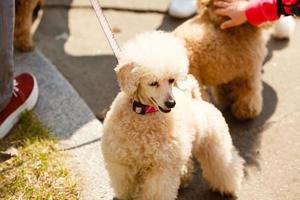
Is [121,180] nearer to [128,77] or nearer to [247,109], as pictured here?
[128,77]

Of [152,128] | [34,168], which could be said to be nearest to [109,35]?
[152,128]

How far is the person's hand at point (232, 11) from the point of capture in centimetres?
300

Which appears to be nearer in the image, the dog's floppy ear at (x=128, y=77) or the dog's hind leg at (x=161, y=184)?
the dog's floppy ear at (x=128, y=77)

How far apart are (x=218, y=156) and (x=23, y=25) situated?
184 cm

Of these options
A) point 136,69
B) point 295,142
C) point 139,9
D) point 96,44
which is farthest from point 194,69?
point 139,9

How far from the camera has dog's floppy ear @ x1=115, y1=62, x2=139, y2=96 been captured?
2098mm

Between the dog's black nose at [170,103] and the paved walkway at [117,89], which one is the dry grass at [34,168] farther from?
the dog's black nose at [170,103]

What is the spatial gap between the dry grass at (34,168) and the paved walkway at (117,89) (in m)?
0.13

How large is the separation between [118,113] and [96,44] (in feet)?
5.96

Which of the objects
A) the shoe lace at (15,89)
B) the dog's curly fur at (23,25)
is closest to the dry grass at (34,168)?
the shoe lace at (15,89)

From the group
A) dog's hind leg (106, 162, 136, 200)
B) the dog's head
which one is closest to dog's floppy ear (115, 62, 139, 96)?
the dog's head

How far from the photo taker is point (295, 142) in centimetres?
313

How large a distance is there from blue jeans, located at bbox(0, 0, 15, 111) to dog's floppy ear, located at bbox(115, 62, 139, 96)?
0.96 meters

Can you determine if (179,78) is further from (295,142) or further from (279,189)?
(295,142)
